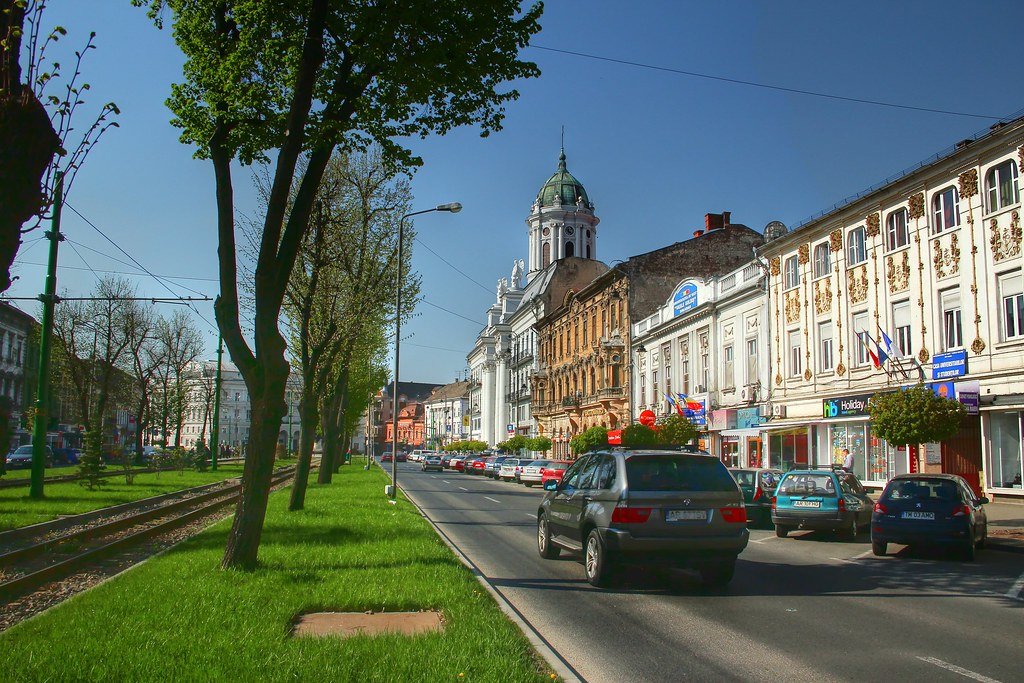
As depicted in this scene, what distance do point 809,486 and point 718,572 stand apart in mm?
7973

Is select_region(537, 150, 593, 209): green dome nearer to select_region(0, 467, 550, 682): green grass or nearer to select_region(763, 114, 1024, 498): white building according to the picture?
select_region(763, 114, 1024, 498): white building

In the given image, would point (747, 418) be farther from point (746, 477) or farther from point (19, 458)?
point (19, 458)

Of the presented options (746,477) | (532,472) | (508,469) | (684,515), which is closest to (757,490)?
(746,477)

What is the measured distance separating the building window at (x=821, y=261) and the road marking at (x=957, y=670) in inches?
1016

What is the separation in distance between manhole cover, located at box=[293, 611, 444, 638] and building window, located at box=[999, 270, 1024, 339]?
19947 mm

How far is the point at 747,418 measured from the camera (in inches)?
1438

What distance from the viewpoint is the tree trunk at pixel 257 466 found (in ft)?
32.7

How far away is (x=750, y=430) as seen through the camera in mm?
36344

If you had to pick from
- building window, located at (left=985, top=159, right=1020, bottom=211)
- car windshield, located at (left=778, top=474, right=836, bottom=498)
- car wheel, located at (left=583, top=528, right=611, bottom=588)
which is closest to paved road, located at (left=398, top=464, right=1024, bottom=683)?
car wheel, located at (left=583, top=528, right=611, bottom=588)

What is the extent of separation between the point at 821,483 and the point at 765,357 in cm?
1778

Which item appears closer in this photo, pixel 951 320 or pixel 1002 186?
pixel 1002 186

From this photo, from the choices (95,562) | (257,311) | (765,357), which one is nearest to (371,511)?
(95,562)

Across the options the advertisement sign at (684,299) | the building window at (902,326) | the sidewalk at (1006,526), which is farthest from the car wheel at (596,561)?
the advertisement sign at (684,299)

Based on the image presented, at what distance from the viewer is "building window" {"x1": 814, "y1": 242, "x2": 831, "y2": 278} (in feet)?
102
